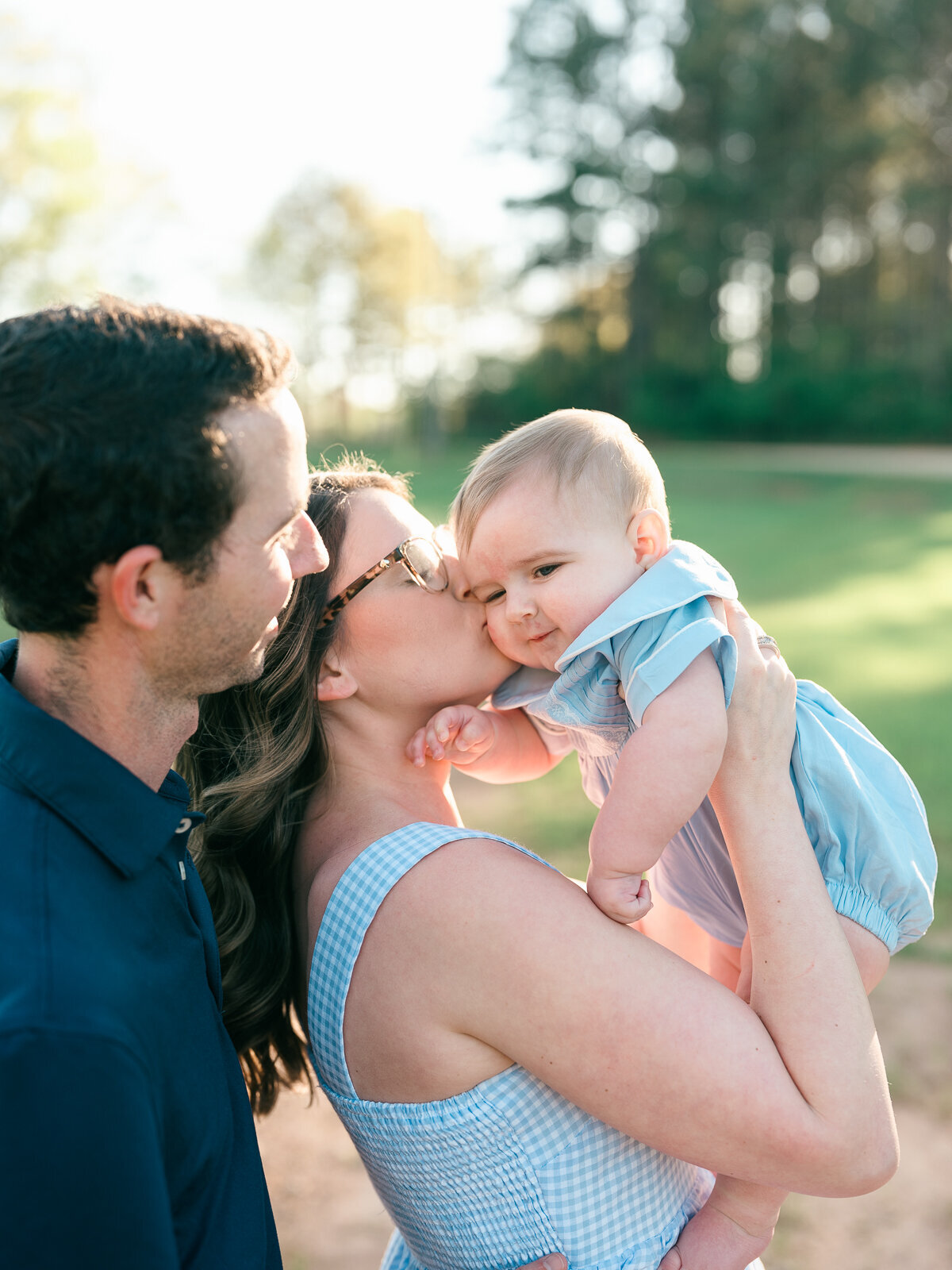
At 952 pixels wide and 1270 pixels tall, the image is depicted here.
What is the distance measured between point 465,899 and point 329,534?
906 mm

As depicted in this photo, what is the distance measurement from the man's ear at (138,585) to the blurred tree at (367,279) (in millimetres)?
44120

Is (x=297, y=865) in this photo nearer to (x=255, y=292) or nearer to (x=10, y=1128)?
(x=10, y=1128)

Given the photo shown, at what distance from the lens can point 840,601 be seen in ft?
42.8

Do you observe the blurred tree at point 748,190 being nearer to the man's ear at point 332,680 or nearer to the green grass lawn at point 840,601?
the green grass lawn at point 840,601

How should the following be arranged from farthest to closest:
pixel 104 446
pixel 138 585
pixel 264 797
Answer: pixel 264 797 < pixel 138 585 < pixel 104 446

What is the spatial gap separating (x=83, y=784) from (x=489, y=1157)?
3.11 feet

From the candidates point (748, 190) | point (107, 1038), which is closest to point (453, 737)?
point (107, 1038)

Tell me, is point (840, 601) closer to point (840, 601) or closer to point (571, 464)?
point (840, 601)

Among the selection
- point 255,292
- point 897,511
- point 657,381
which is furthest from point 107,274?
point 897,511

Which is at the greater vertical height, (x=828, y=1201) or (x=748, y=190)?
(x=748, y=190)

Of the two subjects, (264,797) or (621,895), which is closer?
(621,895)

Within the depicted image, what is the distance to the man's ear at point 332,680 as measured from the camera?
229cm

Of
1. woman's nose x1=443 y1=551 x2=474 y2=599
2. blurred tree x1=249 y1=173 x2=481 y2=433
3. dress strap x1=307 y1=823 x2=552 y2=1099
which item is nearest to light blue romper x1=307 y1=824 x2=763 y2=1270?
dress strap x1=307 y1=823 x2=552 y2=1099

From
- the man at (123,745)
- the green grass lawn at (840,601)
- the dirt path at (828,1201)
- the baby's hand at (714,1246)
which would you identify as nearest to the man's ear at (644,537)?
the man at (123,745)
